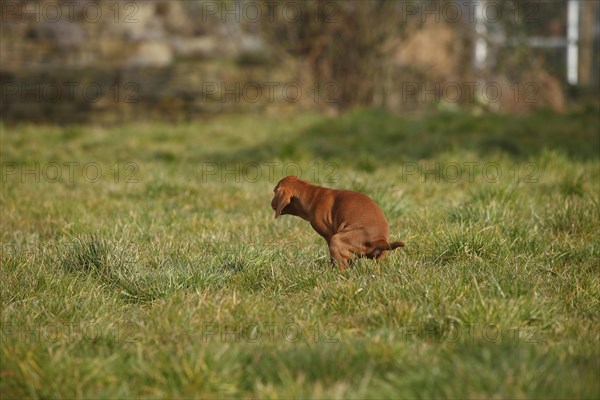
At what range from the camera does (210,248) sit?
15.3ft

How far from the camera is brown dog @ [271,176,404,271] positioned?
3.95 meters

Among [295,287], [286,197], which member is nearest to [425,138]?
[286,197]

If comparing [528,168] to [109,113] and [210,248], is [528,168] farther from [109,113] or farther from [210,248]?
[109,113]

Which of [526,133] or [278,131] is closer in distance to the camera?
[526,133]

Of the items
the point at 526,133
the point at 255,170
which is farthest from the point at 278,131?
the point at 526,133

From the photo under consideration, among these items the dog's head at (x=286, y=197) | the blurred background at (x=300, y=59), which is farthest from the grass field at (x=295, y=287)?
the blurred background at (x=300, y=59)

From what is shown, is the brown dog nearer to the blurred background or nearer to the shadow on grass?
the shadow on grass

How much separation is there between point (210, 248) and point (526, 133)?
5653mm

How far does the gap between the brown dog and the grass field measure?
115mm

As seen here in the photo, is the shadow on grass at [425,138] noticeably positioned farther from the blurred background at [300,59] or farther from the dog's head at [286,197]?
the dog's head at [286,197]

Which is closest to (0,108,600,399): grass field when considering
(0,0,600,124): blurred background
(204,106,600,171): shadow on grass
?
(204,106,600,171): shadow on grass

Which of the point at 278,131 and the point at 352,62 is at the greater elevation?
the point at 352,62

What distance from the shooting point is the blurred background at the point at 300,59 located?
1213 centimetres

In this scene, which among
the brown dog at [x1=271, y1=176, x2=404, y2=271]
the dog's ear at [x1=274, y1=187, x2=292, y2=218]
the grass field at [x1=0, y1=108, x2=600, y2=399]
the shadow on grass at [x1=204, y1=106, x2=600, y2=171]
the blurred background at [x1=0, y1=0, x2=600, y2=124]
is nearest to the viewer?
the grass field at [x1=0, y1=108, x2=600, y2=399]
